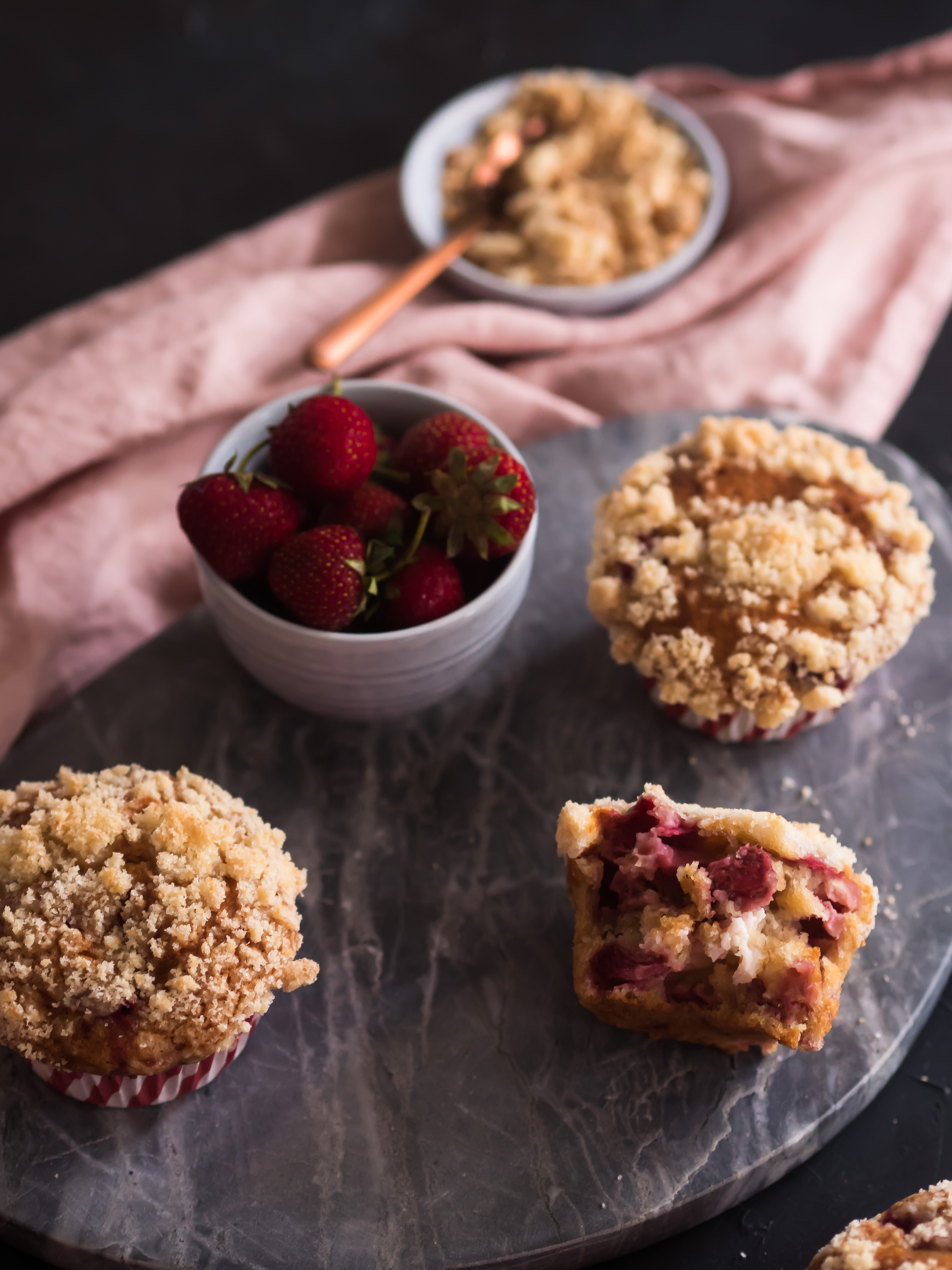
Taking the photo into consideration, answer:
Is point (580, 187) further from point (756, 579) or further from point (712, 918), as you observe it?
point (712, 918)

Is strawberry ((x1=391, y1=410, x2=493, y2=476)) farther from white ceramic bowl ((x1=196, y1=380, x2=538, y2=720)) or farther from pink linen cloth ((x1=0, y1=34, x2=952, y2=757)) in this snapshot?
pink linen cloth ((x1=0, y1=34, x2=952, y2=757))

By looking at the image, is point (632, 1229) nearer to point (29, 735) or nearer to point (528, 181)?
point (29, 735)

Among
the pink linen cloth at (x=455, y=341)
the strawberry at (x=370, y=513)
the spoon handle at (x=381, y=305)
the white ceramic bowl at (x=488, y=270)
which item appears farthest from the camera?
the white ceramic bowl at (x=488, y=270)

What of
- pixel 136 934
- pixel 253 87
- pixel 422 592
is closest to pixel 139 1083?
pixel 136 934

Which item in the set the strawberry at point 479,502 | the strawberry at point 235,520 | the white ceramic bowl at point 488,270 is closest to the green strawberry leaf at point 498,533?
the strawberry at point 479,502

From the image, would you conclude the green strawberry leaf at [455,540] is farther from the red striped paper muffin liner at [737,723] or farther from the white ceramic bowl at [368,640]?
the red striped paper muffin liner at [737,723]

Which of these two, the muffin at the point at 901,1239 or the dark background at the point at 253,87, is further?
the dark background at the point at 253,87
